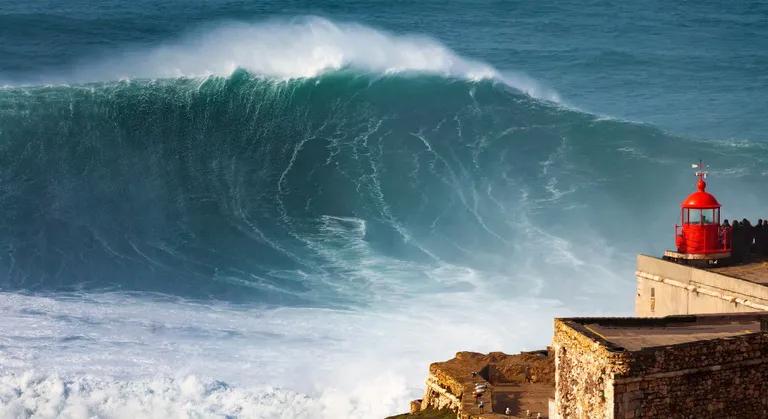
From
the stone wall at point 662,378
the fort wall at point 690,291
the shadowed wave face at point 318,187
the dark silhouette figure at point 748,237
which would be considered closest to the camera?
the stone wall at point 662,378

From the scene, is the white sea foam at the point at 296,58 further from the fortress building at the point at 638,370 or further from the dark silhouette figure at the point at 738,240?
the fortress building at the point at 638,370

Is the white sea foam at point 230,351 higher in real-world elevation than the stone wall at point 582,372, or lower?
lower

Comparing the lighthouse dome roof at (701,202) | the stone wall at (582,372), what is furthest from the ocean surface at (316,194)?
the stone wall at (582,372)

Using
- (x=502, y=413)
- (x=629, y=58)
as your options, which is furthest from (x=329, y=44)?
(x=502, y=413)

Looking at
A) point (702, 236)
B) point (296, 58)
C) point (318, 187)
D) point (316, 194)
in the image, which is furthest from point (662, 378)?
point (296, 58)

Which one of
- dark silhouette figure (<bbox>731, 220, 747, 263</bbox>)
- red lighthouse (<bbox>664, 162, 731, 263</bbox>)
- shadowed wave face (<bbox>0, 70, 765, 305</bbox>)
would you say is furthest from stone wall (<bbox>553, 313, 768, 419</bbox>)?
shadowed wave face (<bbox>0, 70, 765, 305</bbox>)

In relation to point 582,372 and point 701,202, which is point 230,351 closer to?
point 701,202

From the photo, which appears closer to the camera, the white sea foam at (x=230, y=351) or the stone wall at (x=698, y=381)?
the stone wall at (x=698, y=381)

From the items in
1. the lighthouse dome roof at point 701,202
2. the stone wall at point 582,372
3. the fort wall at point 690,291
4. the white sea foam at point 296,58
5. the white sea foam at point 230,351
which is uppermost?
the white sea foam at point 296,58

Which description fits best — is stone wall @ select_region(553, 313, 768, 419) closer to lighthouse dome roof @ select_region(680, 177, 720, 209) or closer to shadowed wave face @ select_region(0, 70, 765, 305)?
lighthouse dome roof @ select_region(680, 177, 720, 209)
